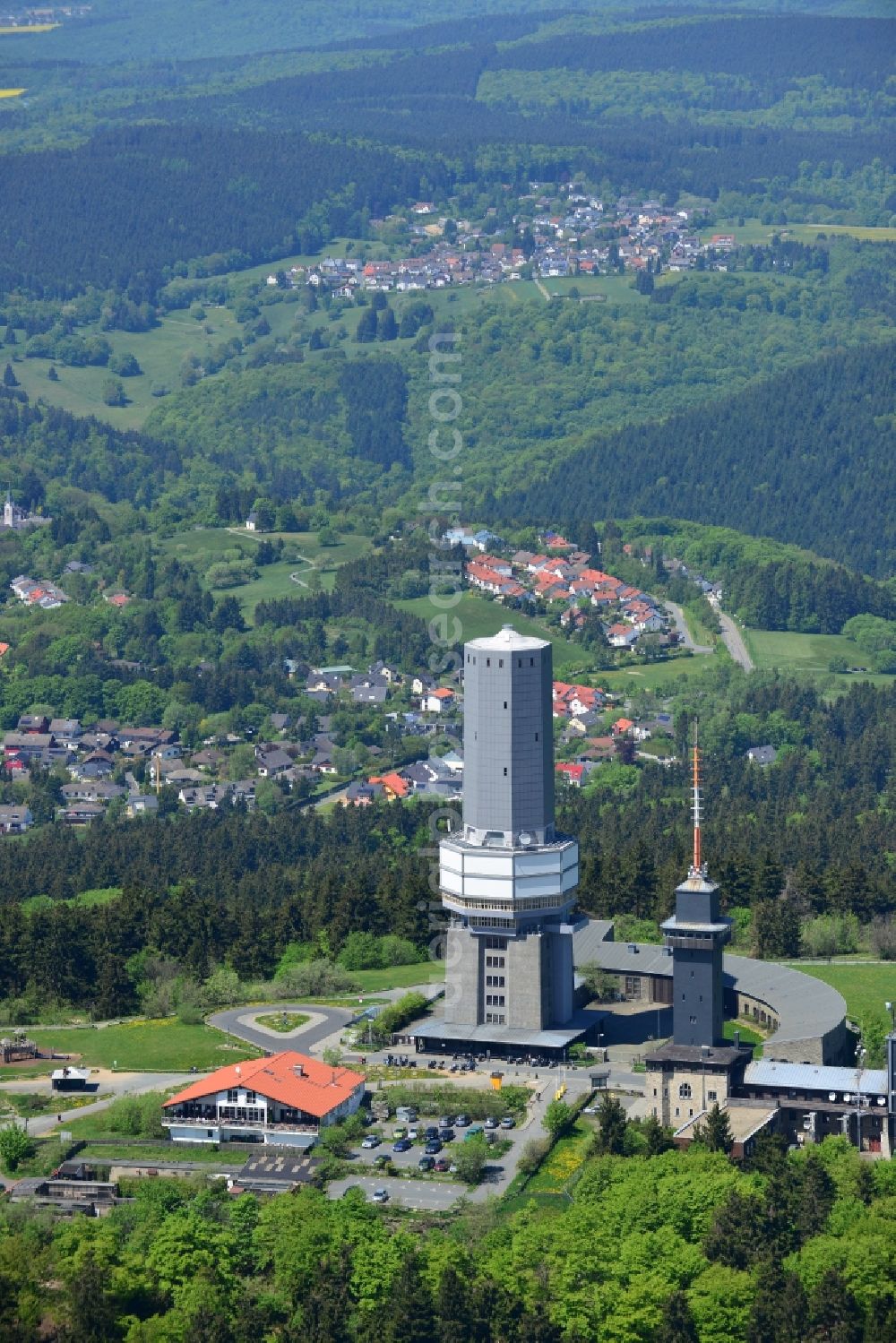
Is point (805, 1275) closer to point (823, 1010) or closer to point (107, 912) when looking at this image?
point (823, 1010)

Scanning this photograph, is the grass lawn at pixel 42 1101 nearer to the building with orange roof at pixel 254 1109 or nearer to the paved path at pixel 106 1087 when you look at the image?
the paved path at pixel 106 1087

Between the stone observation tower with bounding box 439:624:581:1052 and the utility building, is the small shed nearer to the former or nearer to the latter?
the utility building

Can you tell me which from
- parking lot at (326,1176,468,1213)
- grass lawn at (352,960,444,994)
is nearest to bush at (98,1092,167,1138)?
parking lot at (326,1176,468,1213)

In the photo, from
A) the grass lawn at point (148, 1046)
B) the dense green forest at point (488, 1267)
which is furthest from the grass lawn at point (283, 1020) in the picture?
the dense green forest at point (488, 1267)

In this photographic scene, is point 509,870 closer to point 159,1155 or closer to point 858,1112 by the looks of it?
point 858,1112

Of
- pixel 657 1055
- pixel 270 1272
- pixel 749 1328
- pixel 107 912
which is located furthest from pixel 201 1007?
pixel 749 1328
